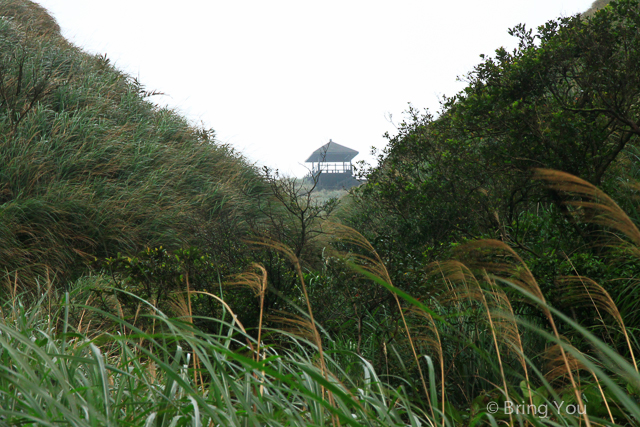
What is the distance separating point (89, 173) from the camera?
547cm

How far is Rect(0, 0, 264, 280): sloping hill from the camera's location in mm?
4555

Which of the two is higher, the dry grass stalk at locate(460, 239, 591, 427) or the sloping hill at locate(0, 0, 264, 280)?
the sloping hill at locate(0, 0, 264, 280)

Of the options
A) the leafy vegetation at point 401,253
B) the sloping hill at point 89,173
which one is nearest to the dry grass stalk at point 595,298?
the leafy vegetation at point 401,253

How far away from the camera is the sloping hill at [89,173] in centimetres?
455

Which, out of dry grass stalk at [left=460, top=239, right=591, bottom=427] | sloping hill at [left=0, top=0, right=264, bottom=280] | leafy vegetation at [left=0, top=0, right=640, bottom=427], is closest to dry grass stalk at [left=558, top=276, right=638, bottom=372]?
leafy vegetation at [left=0, top=0, right=640, bottom=427]

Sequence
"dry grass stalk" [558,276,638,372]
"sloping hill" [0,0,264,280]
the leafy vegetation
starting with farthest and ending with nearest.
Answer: "sloping hill" [0,0,264,280] → the leafy vegetation → "dry grass stalk" [558,276,638,372]

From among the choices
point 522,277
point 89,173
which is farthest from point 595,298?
point 89,173

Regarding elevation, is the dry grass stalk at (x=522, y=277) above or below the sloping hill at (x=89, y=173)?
Answer: below

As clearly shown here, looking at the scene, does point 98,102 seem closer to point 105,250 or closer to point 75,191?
point 75,191

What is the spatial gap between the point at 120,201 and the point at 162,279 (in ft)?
7.30

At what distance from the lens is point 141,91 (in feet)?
32.1

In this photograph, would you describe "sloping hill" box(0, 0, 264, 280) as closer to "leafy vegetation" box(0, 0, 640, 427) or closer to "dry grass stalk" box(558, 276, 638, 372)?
"leafy vegetation" box(0, 0, 640, 427)

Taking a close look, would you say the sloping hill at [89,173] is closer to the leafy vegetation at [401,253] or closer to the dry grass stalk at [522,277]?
the leafy vegetation at [401,253]

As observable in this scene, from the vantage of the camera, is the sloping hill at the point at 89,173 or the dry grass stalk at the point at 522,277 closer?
the dry grass stalk at the point at 522,277
